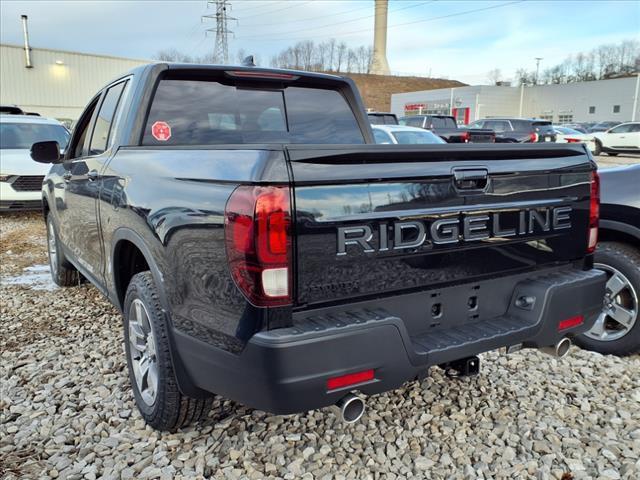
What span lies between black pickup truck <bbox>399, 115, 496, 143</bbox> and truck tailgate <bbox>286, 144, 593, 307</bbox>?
15.0 m

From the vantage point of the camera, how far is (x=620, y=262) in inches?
146

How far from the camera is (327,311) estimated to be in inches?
82.2

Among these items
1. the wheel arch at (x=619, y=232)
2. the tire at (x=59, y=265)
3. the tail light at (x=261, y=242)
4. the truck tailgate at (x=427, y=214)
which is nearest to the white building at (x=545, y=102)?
the wheel arch at (x=619, y=232)

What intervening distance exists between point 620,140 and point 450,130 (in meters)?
9.55

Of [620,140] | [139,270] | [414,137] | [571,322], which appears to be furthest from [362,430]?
[620,140]

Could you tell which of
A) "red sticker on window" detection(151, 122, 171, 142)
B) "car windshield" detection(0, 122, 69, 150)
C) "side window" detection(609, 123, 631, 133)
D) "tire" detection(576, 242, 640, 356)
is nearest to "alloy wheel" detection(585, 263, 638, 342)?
"tire" detection(576, 242, 640, 356)

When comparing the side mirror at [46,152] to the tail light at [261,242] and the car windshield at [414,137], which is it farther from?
the car windshield at [414,137]

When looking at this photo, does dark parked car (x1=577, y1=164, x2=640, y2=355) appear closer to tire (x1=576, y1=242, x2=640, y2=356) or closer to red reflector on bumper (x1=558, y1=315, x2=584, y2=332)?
tire (x1=576, y1=242, x2=640, y2=356)

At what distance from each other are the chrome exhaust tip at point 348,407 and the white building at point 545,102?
58.1 m

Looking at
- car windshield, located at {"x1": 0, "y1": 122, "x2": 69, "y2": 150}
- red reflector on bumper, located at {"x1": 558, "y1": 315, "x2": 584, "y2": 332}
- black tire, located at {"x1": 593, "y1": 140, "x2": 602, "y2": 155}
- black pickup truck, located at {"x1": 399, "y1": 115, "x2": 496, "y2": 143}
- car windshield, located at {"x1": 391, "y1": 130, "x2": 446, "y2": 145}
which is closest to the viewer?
red reflector on bumper, located at {"x1": 558, "y1": 315, "x2": 584, "y2": 332}

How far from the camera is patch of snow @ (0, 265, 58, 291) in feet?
18.1

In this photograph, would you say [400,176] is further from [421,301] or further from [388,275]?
Answer: [421,301]

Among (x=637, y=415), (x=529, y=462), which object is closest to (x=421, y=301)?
(x=529, y=462)

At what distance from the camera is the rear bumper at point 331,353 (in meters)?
1.92
